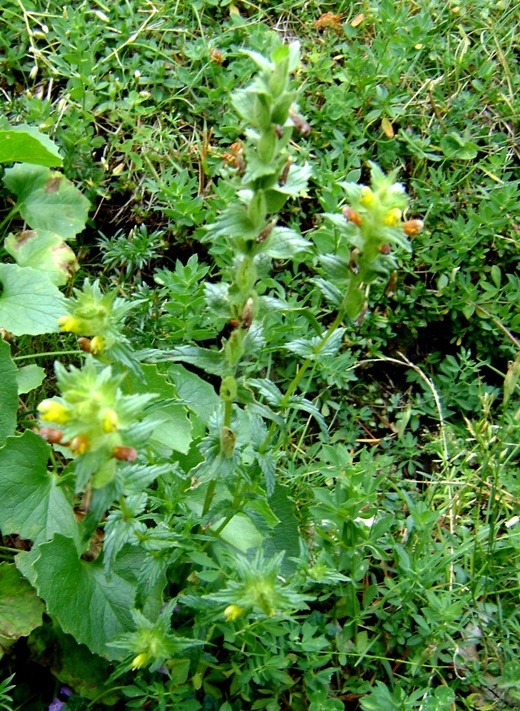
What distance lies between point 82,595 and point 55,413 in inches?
31.3

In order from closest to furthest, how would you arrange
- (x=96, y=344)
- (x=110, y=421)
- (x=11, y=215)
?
(x=110, y=421), (x=96, y=344), (x=11, y=215)

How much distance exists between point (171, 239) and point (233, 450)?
1.33 m

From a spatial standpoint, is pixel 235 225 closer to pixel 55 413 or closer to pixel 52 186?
pixel 55 413

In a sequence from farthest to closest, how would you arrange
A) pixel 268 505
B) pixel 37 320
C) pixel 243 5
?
pixel 243 5 → pixel 37 320 → pixel 268 505

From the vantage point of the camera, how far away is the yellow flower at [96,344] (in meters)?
1.47

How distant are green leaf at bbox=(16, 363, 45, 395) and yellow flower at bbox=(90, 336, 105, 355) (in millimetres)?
874

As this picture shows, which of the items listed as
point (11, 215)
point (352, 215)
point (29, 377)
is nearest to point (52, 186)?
point (11, 215)

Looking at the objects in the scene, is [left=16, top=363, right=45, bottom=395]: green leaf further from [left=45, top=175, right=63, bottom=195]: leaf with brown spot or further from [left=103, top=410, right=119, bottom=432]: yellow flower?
[left=103, top=410, right=119, bottom=432]: yellow flower

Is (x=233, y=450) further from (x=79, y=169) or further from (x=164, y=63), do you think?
(x=164, y=63)

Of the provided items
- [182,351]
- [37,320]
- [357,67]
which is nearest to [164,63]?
[357,67]

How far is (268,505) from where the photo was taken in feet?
6.50

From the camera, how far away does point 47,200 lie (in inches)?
106

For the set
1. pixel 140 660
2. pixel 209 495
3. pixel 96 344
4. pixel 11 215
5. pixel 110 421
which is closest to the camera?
pixel 110 421

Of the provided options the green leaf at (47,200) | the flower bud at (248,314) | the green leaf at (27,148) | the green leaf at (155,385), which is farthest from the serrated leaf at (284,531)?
the green leaf at (27,148)
